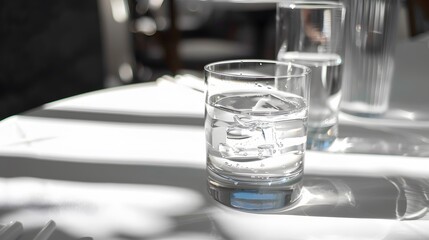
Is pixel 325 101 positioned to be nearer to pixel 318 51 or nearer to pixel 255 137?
pixel 318 51

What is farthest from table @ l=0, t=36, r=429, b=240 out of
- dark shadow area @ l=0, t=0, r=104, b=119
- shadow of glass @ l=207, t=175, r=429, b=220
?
dark shadow area @ l=0, t=0, r=104, b=119

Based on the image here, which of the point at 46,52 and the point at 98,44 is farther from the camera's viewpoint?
the point at 98,44

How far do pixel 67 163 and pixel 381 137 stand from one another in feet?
1.04

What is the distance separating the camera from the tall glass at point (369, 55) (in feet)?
1.95

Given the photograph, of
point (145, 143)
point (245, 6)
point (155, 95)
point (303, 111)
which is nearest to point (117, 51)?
point (245, 6)

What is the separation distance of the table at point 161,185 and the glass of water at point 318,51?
1.2 inches

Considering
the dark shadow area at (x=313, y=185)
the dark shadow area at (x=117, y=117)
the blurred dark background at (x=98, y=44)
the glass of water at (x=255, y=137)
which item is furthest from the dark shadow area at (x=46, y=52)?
the glass of water at (x=255, y=137)

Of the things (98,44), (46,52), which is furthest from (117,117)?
(98,44)

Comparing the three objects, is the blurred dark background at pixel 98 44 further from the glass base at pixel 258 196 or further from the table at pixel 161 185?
the glass base at pixel 258 196

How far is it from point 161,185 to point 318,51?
0.25 metres

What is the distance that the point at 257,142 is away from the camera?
15.1 inches

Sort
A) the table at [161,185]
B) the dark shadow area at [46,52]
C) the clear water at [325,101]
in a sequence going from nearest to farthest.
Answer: the table at [161,185] → the clear water at [325,101] → the dark shadow area at [46,52]

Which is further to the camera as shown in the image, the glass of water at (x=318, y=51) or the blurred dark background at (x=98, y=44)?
the blurred dark background at (x=98, y=44)

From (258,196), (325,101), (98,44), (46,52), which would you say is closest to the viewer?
(258,196)
